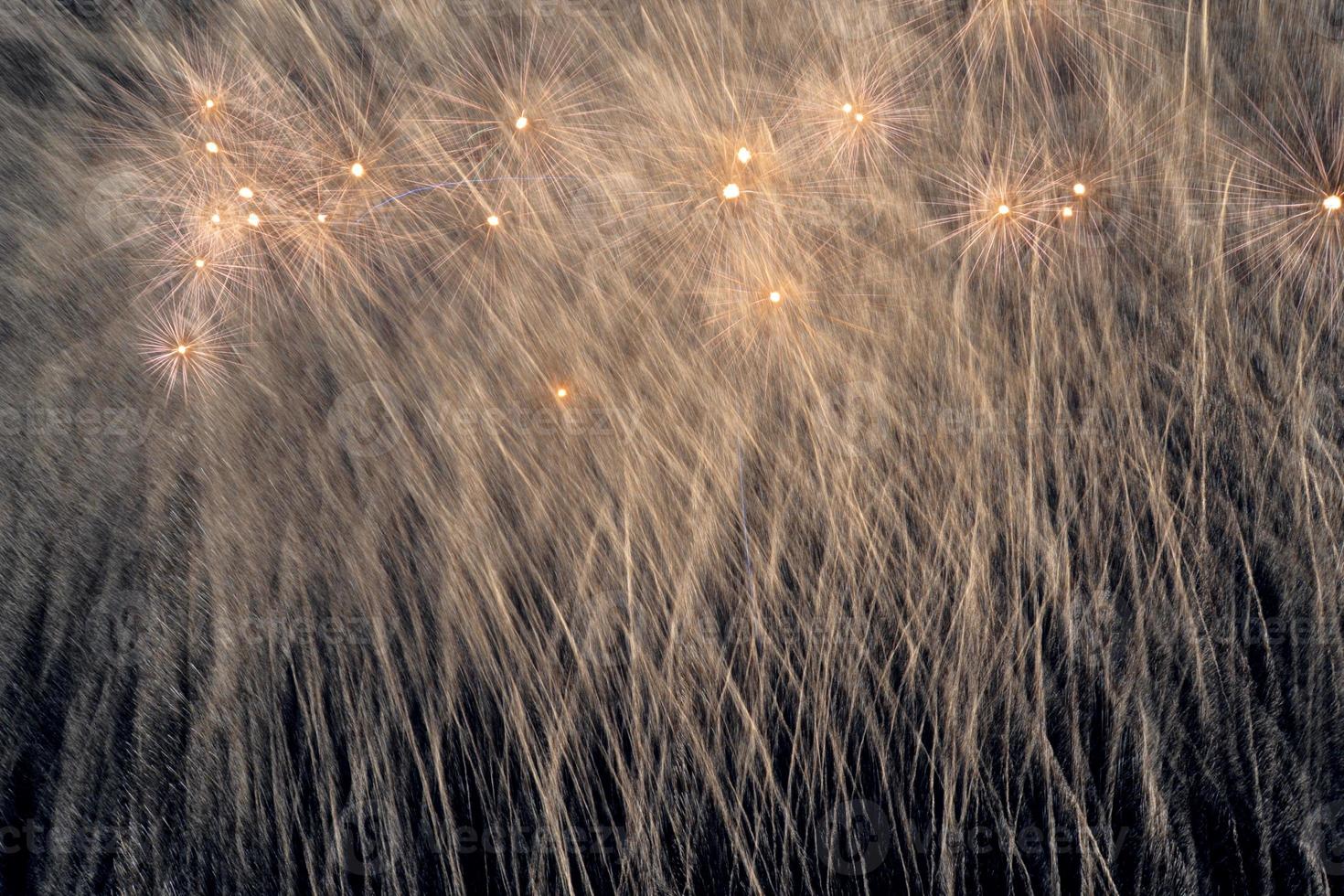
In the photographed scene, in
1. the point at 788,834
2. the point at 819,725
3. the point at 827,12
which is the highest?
the point at 827,12

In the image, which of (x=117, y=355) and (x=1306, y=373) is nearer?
(x=1306, y=373)

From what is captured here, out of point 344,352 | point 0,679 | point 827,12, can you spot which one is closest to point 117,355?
point 344,352

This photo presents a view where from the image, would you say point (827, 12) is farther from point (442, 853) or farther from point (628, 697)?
point (442, 853)

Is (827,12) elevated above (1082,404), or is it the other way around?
(827,12)

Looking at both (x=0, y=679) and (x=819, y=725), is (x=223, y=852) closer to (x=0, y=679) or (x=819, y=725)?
(x=0, y=679)

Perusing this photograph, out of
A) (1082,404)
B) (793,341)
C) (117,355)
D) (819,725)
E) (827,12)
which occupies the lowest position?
(819,725)

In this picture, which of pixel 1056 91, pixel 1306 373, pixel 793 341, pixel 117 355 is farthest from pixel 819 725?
pixel 117 355

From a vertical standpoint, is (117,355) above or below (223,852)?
above
